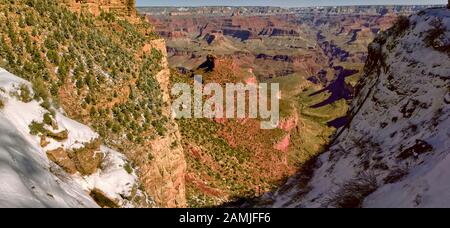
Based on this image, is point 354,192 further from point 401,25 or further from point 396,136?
point 401,25

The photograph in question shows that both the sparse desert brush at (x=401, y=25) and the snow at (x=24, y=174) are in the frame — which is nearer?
the snow at (x=24, y=174)

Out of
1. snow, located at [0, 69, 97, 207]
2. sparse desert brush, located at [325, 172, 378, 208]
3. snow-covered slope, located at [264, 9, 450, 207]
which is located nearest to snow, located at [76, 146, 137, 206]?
snow, located at [0, 69, 97, 207]

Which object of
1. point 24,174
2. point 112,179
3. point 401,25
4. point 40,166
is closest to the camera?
point 24,174

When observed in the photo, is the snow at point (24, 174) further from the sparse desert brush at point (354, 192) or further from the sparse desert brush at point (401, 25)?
the sparse desert brush at point (401, 25)

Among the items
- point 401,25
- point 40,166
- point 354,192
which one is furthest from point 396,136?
point 40,166

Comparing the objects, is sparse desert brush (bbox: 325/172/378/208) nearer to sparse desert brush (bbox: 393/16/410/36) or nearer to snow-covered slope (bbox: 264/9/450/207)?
snow-covered slope (bbox: 264/9/450/207)

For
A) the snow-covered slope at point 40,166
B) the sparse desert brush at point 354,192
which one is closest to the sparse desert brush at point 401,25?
the sparse desert brush at point 354,192
